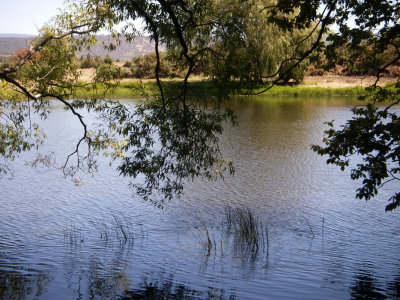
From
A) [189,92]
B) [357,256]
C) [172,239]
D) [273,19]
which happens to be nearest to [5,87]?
[189,92]

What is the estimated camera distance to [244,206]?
412 inches

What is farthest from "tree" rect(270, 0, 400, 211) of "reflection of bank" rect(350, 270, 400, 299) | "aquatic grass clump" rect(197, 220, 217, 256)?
"aquatic grass clump" rect(197, 220, 217, 256)

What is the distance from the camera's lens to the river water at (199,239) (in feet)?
21.9

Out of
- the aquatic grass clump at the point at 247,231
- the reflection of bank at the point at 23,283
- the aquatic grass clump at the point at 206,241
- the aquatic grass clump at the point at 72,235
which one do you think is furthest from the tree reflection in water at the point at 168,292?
the aquatic grass clump at the point at 72,235

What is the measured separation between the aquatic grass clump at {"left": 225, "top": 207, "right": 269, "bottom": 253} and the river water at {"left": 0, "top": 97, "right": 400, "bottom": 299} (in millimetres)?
108

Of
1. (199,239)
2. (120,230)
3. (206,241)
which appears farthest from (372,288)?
(120,230)

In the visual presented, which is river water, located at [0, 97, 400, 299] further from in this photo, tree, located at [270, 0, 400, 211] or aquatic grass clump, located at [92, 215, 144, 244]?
tree, located at [270, 0, 400, 211]

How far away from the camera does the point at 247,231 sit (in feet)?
27.9

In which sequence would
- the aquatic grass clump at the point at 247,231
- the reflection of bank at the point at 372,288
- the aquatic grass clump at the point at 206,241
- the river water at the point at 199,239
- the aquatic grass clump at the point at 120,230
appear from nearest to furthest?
1. the reflection of bank at the point at 372,288
2. the river water at the point at 199,239
3. the aquatic grass clump at the point at 206,241
4. the aquatic grass clump at the point at 247,231
5. the aquatic grass clump at the point at 120,230

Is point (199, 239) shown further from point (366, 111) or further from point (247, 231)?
point (366, 111)

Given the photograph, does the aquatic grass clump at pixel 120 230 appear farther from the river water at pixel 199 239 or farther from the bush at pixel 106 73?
the bush at pixel 106 73

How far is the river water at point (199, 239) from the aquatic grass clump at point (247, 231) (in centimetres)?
11

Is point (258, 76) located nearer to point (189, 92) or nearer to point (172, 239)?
point (189, 92)

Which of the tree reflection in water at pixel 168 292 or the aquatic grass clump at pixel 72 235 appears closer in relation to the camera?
the tree reflection in water at pixel 168 292
